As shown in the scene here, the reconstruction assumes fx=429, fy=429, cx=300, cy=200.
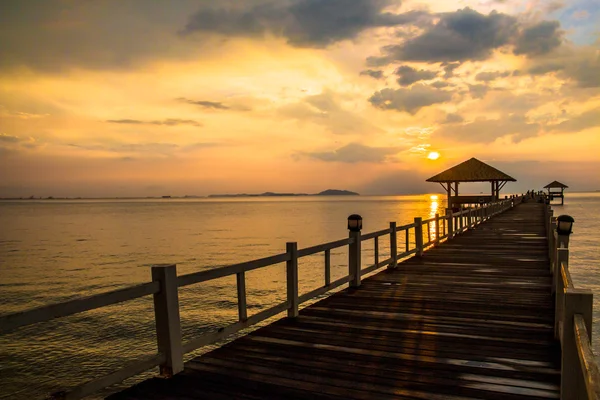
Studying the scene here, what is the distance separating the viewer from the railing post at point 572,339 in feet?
9.95

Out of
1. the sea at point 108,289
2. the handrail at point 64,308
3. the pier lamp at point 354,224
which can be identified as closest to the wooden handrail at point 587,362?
the handrail at point 64,308

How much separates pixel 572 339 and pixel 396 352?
8.11 feet

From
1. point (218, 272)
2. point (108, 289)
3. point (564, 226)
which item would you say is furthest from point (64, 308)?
point (108, 289)

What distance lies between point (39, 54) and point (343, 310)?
814 inches

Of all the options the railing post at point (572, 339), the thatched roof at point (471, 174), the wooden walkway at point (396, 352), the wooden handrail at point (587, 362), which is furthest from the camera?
the thatched roof at point (471, 174)

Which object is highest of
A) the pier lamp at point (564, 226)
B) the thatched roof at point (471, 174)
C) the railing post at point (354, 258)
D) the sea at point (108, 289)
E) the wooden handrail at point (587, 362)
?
the thatched roof at point (471, 174)

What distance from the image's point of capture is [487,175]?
141 feet

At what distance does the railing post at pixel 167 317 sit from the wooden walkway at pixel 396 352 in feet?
0.53

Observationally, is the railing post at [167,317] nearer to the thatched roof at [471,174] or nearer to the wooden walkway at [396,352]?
the wooden walkway at [396,352]

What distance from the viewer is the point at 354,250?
9.32 meters

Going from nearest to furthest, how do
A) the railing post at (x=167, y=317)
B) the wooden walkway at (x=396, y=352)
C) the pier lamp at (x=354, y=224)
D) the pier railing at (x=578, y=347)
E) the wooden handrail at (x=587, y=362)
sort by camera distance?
the wooden handrail at (x=587, y=362) → the pier railing at (x=578, y=347) → the wooden walkway at (x=396, y=352) → the railing post at (x=167, y=317) → the pier lamp at (x=354, y=224)

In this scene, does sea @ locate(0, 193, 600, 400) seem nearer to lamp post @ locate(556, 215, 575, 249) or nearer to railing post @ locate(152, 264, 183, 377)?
lamp post @ locate(556, 215, 575, 249)

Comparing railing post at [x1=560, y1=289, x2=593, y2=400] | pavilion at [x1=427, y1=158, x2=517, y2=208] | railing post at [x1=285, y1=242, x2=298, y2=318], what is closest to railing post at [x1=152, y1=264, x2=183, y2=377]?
railing post at [x1=285, y1=242, x2=298, y2=318]

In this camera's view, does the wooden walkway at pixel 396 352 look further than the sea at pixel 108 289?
No
